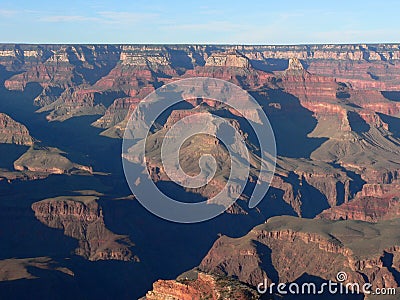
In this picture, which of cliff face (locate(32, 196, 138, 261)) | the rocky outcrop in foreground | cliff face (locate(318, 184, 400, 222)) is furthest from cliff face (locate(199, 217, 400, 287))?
the rocky outcrop in foreground

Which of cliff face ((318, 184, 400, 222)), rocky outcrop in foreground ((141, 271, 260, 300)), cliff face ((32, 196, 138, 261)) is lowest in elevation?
cliff face ((32, 196, 138, 261))

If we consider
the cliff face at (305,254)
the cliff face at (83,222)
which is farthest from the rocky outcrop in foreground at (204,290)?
the cliff face at (83,222)

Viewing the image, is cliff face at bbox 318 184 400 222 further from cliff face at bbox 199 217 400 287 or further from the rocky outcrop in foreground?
the rocky outcrop in foreground

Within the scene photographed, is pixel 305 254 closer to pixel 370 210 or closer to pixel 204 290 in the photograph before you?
pixel 370 210

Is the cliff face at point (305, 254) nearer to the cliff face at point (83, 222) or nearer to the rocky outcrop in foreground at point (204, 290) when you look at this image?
the cliff face at point (83, 222)

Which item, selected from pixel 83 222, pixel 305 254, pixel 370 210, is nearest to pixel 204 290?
pixel 305 254
